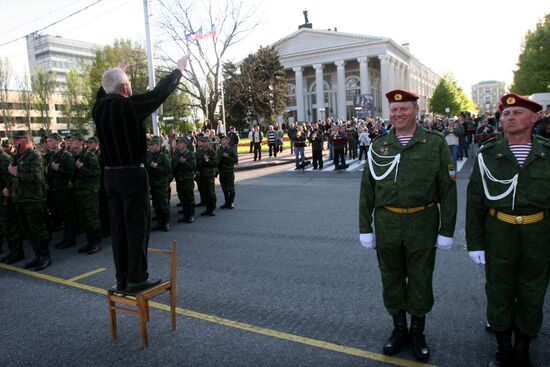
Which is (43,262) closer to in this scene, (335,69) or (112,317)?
(112,317)

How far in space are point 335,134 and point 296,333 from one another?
1574 cm

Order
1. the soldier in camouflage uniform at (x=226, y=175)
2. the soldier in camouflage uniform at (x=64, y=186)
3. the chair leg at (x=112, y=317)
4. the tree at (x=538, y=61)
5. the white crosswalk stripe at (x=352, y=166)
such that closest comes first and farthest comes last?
the chair leg at (x=112, y=317) < the soldier in camouflage uniform at (x=64, y=186) < the soldier in camouflage uniform at (x=226, y=175) < the white crosswalk stripe at (x=352, y=166) < the tree at (x=538, y=61)

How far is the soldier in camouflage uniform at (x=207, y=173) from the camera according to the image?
10.4 m

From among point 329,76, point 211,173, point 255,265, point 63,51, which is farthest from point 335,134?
point 63,51

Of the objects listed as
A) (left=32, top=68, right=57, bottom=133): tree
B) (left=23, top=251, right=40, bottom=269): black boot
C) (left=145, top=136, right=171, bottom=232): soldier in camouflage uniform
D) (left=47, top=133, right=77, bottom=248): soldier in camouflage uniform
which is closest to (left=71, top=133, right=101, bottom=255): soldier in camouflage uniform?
(left=47, top=133, right=77, bottom=248): soldier in camouflage uniform

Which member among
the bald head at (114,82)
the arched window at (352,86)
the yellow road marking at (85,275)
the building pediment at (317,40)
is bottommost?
the yellow road marking at (85,275)

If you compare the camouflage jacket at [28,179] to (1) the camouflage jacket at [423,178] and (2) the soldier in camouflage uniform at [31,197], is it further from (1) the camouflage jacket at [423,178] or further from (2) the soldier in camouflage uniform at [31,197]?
(1) the camouflage jacket at [423,178]

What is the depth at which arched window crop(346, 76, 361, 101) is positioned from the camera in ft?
266

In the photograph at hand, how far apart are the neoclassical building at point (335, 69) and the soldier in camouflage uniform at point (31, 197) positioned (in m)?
64.6

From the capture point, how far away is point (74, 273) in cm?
628

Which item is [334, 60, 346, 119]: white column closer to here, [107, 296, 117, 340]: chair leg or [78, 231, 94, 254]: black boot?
[78, 231, 94, 254]: black boot

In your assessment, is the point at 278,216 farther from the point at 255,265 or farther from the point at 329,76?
the point at 329,76

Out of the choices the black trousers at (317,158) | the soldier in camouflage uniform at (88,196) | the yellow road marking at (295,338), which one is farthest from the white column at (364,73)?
the yellow road marking at (295,338)

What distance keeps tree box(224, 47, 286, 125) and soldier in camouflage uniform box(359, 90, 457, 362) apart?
46.2 m
